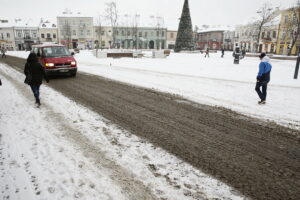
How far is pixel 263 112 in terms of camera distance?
6457mm

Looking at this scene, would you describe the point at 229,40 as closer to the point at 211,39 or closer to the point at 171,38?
the point at 211,39

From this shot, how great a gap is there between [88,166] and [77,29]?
235ft

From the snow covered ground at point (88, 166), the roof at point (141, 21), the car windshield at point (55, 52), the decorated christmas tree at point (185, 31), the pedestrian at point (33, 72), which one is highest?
the roof at point (141, 21)

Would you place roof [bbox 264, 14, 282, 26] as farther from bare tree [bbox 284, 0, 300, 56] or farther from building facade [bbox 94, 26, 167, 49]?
building facade [bbox 94, 26, 167, 49]

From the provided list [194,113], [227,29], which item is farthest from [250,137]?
[227,29]

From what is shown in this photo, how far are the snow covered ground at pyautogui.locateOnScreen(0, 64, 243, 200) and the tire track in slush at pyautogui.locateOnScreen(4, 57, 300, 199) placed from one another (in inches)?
13.3

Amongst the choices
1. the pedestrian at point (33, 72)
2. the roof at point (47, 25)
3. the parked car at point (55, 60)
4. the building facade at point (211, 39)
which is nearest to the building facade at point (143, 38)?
the building facade at point (211, 39)

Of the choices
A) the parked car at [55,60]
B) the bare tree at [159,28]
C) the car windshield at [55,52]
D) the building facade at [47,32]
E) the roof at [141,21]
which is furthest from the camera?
the bare tree at [159,28]

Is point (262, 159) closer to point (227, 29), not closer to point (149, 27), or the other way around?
point (149, 27)

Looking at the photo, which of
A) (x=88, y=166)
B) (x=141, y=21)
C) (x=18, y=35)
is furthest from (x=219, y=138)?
(x=18, y=35)

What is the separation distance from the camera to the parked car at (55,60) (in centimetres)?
1115

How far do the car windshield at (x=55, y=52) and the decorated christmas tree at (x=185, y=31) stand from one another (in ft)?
98.1

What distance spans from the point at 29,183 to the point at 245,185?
3.28 m

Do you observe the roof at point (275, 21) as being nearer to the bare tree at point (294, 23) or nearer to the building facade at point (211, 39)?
the bare tree at point (294, 23)
